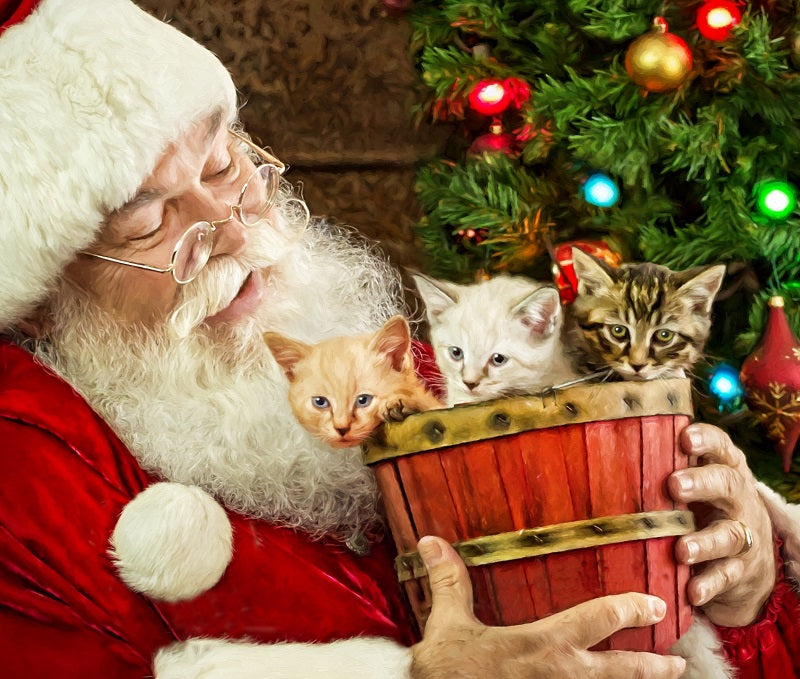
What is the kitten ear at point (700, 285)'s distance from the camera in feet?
3.30

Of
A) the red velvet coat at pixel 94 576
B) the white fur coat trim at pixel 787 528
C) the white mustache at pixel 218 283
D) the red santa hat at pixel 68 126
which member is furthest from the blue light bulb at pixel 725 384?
the red santa hat at pixel 68 126

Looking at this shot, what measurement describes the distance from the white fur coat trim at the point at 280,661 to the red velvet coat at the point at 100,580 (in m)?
0.02

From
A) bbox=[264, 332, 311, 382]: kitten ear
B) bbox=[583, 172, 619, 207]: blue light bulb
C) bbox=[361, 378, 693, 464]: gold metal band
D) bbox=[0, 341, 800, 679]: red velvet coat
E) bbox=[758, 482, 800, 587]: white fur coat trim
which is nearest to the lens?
bbox=[361, 378, 693, 464]: gold metal band

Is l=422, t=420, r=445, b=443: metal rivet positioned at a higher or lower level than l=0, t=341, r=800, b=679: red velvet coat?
higher

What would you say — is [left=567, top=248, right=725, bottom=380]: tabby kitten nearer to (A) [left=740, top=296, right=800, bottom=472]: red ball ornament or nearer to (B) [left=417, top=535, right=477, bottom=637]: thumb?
(A) [left=740, top=296, right=800, bottom=472]: red ball ornament

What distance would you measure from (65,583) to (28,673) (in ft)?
0.34

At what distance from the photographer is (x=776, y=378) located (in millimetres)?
1160

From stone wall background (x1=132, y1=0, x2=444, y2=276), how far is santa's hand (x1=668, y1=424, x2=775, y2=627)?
0.62 m

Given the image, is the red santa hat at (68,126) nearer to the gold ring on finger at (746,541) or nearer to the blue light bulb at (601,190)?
the blue light bulb at (601,190)

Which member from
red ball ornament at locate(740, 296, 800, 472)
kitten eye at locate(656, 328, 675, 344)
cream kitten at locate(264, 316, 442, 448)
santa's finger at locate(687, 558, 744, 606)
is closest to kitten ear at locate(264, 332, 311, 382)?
cream kitten at locate(264, 316, 442, 448)

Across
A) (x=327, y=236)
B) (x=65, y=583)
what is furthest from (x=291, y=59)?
(x=65, y=583)

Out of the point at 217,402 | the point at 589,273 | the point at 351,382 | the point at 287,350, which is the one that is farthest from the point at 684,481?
the point at 217,402

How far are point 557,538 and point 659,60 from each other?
0.69m

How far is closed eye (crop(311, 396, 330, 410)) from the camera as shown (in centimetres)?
99
